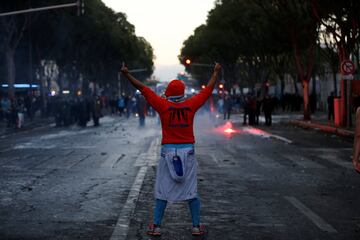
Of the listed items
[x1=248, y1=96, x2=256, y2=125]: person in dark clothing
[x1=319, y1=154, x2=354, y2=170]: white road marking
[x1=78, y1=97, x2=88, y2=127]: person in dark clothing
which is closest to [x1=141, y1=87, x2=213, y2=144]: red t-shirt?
[x1=319, y1=154, x2=354, y2=170]: white road marking

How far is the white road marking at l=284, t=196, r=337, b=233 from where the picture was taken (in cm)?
838

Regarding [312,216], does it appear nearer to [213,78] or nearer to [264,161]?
[213,78]

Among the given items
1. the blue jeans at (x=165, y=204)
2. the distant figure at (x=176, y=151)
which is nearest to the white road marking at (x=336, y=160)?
the blue jeans at (x=165, y=204)

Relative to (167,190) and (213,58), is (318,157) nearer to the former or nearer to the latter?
(167,190)

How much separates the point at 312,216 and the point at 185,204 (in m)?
1.87

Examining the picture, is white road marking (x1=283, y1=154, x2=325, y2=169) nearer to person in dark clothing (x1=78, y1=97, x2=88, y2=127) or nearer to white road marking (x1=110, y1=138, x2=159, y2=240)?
white road marking (x1=110, y1=138, x2=159, y2=240)

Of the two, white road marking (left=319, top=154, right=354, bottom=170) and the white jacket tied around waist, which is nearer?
the white jacket tied around waist

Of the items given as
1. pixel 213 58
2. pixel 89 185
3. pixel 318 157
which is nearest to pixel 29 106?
pixel 213 58

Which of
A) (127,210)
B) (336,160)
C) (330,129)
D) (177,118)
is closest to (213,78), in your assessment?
(177,118)

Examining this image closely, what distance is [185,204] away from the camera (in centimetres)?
1022

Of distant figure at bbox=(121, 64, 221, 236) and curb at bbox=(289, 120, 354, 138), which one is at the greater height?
distant figure at bbox=(121, 64, 221, 236)

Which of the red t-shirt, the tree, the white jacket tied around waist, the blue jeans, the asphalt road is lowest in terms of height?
the asphalt road

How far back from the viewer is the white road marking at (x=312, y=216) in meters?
8.38

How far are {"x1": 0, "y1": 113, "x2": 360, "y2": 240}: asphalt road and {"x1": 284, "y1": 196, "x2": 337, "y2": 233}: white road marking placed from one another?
0.01m
